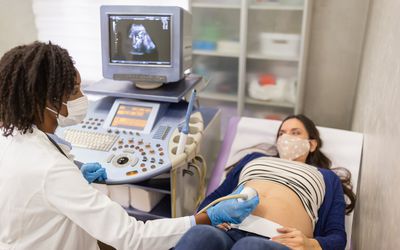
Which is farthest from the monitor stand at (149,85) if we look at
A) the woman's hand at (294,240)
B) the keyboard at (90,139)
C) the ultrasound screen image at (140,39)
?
the woman's hand at (294,240)

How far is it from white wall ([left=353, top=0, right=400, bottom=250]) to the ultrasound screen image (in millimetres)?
955

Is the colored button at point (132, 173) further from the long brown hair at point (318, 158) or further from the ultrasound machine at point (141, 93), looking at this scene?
the long brown hair at point (318, 158)

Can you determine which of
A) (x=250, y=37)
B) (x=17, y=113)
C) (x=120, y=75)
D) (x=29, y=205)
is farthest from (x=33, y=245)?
(x=250, y=37)

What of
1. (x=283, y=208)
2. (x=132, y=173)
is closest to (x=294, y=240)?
(x=283, y=208)

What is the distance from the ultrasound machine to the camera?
1.69 meters

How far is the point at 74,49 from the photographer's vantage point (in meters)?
3.05

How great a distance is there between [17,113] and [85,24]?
209 cm

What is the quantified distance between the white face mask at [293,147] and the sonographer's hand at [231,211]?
55 centimetres

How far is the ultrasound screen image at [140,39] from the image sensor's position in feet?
5.97

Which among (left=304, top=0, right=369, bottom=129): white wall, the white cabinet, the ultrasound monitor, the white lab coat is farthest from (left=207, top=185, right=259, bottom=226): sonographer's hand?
(left=304, top=0, right=369, bottom=129): white wall

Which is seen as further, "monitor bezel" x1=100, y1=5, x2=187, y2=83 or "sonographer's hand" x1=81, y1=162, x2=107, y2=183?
"monitor bezel" x1=100, y1=5, x2=187, y2=83

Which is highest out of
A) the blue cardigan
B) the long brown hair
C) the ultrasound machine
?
the ultrasound machine

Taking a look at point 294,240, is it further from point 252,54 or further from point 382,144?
point 252,54

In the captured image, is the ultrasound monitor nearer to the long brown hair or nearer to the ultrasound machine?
the ultrasound machine
